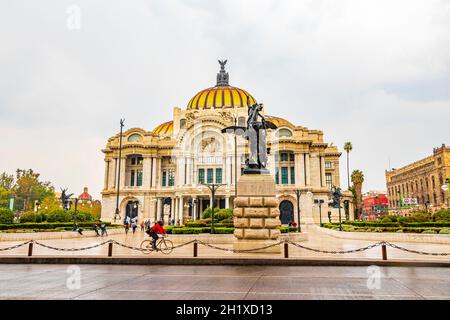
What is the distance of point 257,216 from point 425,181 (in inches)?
3120

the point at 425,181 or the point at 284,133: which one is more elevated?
the point at 284,133

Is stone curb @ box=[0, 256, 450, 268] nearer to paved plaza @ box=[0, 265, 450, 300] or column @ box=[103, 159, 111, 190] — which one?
paved plaza @ box=[0, 265, 450, 300]

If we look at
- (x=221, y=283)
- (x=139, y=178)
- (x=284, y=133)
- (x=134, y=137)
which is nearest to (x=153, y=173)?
(x=139, y=178)

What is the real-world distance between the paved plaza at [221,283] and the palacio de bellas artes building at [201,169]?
131 ft

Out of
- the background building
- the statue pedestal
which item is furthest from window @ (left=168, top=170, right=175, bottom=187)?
the statue pedestal

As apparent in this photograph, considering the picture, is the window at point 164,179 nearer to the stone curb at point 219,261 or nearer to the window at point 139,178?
the window at point 139,178

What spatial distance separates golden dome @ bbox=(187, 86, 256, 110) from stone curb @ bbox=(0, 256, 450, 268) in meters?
56.1

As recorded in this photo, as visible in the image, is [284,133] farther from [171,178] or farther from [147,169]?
[147,169]

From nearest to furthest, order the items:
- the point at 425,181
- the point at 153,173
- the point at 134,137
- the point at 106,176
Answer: the point at 153,173 → the point at 134,137 → the point at 106,176 → the point at 425,181

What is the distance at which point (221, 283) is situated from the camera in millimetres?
8844

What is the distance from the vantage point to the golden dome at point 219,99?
67.9m

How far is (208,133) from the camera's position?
56.6m

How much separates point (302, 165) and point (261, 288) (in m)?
51.0

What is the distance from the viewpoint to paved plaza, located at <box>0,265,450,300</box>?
7.38 meters
